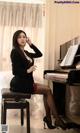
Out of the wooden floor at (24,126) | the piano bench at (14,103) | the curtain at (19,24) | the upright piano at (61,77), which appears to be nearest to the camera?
the upright piano at (61,77)

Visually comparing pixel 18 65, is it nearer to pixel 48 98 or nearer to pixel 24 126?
pixel 48 98

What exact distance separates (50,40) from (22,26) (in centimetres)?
58

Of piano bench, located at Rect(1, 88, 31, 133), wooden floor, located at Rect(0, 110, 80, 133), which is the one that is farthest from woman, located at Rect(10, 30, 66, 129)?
wooden floor, located at Rect(0, 110, 80, 133)

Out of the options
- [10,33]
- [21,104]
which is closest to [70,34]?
[10,33]

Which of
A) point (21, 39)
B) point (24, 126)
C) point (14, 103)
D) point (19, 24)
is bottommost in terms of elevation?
point (24, 126)

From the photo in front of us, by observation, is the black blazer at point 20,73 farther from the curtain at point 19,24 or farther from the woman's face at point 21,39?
the curtain at point 19,24

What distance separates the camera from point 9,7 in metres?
4.61

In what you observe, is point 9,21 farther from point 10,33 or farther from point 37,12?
point 37,12

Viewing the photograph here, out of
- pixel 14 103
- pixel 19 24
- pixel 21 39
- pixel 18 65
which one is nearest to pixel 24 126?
pixel 14 103

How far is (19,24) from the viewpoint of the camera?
4.66 m

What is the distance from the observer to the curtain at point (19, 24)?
4.61 m

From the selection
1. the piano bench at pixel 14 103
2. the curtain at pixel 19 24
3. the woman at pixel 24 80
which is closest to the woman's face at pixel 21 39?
the woman at pixel 24 80

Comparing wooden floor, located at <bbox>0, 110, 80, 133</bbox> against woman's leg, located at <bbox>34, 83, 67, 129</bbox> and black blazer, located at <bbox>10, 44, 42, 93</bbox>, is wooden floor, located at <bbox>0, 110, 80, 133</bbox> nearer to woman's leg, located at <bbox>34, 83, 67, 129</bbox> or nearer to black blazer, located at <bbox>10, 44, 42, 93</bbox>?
woman's leg, located at <bbox>34, 83, 67, 129</bbox>

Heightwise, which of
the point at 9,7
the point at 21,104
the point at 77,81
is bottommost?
the point at 21,104
